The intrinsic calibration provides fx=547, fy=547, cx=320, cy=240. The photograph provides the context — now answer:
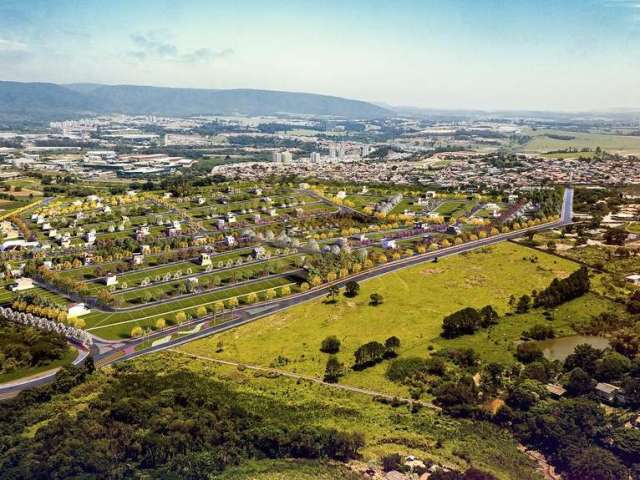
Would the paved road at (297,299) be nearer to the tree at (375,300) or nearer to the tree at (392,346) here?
the tree at (375,300)

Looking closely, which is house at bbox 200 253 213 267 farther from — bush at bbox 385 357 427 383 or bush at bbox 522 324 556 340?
bush at bbox 522 324 556 340

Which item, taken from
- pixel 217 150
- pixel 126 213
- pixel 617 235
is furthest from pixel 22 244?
pixel 217 150

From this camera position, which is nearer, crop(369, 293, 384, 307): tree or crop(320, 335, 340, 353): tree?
crop(320, 335, 340, 353): tree

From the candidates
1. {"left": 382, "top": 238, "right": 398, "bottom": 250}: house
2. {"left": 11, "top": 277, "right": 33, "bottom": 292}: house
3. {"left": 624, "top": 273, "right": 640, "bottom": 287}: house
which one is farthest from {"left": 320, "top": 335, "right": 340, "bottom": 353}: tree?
{"left": 11, "top": 277, "right": 33, "bottom": 292}: house

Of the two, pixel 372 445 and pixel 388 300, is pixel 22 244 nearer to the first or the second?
pixel 388 300

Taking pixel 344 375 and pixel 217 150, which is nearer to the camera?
pixel 344 375

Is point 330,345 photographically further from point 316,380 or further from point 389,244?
point 389,244

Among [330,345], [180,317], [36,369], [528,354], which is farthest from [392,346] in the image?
[36,369]
